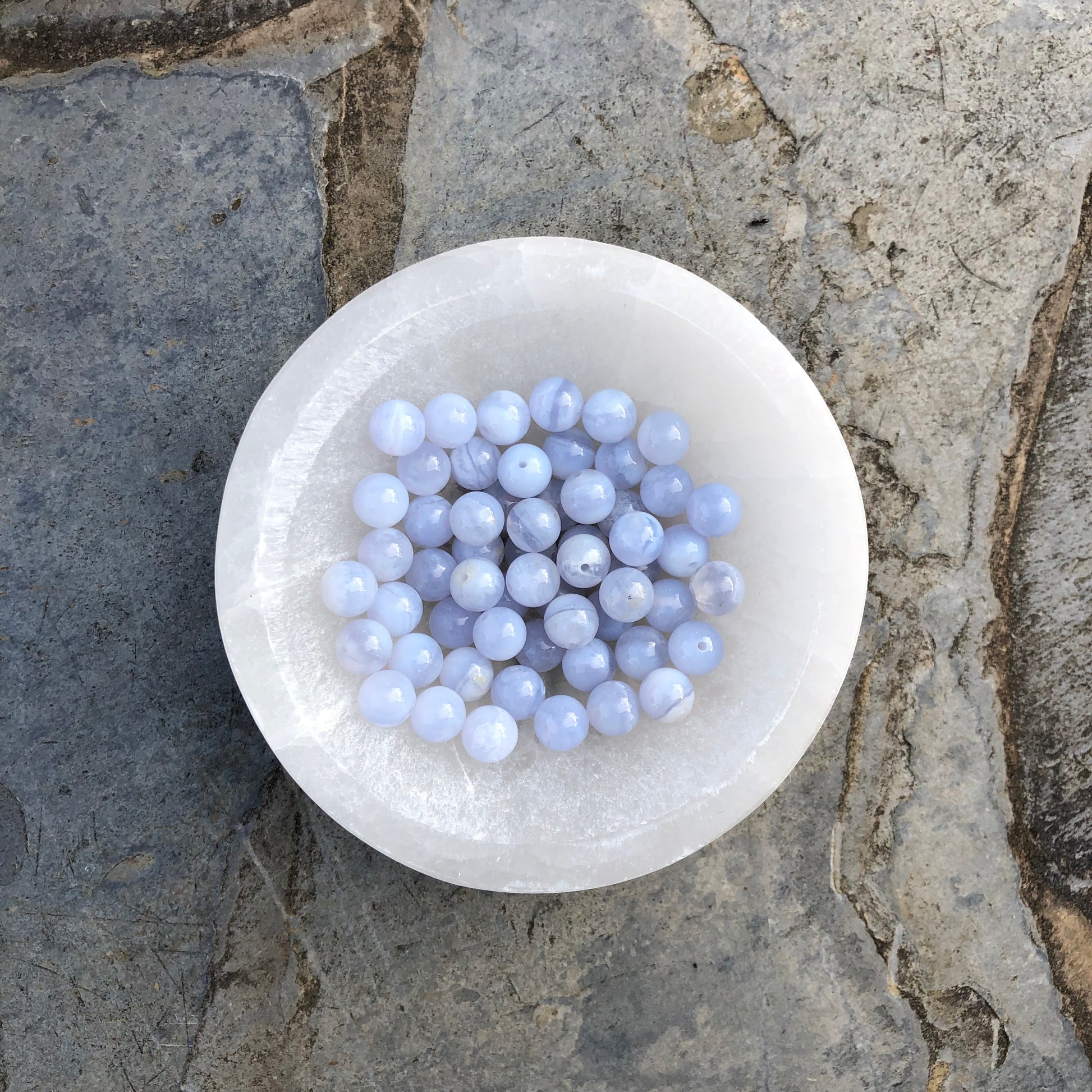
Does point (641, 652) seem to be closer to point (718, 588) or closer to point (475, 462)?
point (718, 588)

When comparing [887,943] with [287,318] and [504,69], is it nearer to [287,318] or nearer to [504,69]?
[287,318]

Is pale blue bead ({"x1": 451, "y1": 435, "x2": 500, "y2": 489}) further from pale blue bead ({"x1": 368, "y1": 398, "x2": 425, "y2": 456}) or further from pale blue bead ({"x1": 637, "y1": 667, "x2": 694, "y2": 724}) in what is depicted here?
pale blue bead ({"x1": 637, "y1": 667, "x2": 694, "y2": 724})

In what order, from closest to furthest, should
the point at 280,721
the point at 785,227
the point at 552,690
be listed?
1. the point at 280,721
2. the point at 552,690
3. the point at 785,227

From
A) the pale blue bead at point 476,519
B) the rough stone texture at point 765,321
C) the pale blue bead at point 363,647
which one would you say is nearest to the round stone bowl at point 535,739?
the pale blue bead at point 363,647

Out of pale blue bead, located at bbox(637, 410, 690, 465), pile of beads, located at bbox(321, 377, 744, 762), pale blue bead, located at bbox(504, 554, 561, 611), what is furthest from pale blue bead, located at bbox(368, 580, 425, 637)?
pale blue bead, located at bbox(637, 410, 690, 465)

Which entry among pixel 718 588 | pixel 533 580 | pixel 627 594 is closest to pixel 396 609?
pixel 533 580

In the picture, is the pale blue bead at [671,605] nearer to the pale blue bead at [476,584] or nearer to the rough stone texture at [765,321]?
the pale blue bead at [476,584]

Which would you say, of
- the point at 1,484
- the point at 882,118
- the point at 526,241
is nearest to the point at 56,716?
the point at 1,484

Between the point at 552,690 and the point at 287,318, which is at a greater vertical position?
the point at 287,318
